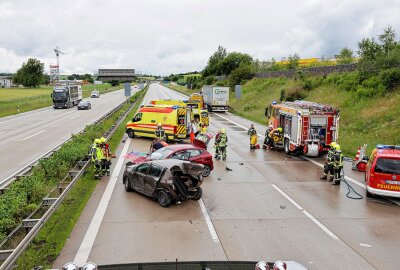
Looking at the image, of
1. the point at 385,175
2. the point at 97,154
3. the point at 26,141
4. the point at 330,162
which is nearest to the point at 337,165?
the point at 330,162

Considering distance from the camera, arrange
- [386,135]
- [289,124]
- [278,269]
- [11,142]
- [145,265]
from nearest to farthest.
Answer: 1. [278,269]
2. [145,265]
3. [289,124]
4. [386,135]
5. [11,142]

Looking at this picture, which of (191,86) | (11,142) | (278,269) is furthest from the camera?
(191,86)

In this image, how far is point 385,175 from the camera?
12.7 m

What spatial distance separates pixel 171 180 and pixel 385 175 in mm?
6895

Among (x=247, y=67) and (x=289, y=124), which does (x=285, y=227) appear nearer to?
(x=289, y=124)

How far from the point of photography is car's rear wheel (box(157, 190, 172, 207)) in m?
11.9

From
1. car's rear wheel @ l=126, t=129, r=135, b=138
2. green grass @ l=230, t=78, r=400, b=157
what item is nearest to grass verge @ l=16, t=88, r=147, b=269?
car's rear wheel @ l=126, t=129, r=135, b=138

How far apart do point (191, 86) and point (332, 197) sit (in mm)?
108444

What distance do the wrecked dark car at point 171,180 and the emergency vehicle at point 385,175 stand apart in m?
5.66

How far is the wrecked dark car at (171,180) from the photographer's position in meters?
11.9

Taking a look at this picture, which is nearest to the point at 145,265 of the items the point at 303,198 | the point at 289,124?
the point at 303,198

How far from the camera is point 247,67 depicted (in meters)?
→ 74.2

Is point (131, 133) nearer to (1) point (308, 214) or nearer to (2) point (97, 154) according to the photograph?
(2) point (97, 154)

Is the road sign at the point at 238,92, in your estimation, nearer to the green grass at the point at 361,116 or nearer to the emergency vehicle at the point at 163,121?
the green grass at the point at 361,116
